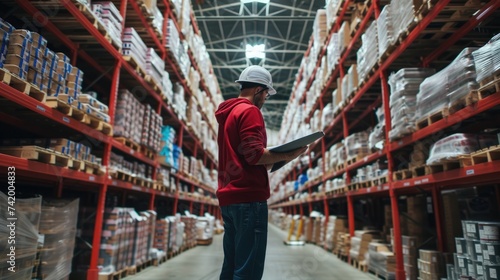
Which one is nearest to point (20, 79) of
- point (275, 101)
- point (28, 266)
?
point (28, 266)

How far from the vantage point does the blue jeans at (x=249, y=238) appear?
1894mm

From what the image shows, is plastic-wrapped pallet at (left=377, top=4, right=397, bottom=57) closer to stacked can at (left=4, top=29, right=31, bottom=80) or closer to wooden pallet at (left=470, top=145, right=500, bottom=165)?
wooden pallet at (left=470, top=145, right=500, bottom=165)

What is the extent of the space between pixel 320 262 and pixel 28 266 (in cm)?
520

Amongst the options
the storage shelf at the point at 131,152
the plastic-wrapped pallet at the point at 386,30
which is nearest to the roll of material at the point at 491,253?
the plastic-wrapped pallet at the point at 386,30

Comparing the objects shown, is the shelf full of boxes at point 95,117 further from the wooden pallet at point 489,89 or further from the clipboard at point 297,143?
the wooden pallet at point 489,89

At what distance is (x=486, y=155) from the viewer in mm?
3002

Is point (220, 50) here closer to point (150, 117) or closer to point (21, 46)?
point (150, 117)

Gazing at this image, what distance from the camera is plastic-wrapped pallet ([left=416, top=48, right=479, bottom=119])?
322 centimetres

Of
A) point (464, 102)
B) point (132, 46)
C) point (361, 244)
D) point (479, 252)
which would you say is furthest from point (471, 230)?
point (132, 46)

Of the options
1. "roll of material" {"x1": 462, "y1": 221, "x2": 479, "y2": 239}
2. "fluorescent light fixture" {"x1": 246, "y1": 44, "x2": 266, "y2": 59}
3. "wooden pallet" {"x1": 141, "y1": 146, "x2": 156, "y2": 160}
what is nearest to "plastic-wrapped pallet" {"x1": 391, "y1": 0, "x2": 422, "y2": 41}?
"roll of material" {"x1": 462, "y1": 221, "x2": 479, "y2": 239}

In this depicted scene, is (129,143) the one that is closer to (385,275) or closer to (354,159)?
(354,159)

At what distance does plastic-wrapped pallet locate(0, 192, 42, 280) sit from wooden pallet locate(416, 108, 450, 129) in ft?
13.4

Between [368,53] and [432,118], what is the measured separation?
88.4 inches

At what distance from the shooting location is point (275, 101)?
25.1 m
